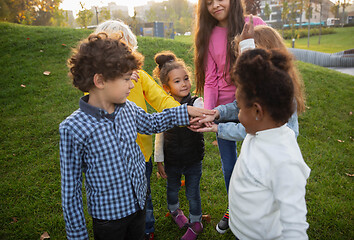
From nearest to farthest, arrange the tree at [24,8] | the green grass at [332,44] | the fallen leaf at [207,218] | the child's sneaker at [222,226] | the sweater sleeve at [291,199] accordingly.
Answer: the sweater sleeve at [291,199] < the child's sneaker at [222,226] < the fallen leaf at [207,218] < the tree at [24,8] < the green grass at [332,44]

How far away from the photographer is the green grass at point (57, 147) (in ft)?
10.4

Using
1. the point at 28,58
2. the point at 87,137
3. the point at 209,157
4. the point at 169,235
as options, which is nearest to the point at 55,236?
the point at 169,235

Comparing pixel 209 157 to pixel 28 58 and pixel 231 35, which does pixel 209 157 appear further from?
pixel 28 58

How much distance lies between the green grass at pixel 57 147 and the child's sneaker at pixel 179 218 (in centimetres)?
10

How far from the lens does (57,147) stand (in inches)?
189

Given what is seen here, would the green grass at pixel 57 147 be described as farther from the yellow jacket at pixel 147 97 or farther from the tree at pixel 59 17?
→ the tree at pixel 59 17

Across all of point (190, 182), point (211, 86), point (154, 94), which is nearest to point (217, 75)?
point (211, 86)

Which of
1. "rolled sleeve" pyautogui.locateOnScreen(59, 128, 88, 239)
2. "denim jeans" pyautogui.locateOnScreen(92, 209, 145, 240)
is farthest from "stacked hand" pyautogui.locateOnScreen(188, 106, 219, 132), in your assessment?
"rolled sleeve" pyautogui.locateOnScreen(59, 128, 88, 239)

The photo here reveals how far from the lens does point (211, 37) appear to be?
262 centimetres

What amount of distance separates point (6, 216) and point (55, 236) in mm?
824

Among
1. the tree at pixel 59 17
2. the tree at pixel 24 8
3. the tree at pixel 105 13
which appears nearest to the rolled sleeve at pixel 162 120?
the tree at pixel 24 8

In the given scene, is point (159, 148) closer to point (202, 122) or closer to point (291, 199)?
point (202, 122)

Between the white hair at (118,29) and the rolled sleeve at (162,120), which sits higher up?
the white hair at (118,29)

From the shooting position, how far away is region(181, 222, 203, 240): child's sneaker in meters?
2.80
